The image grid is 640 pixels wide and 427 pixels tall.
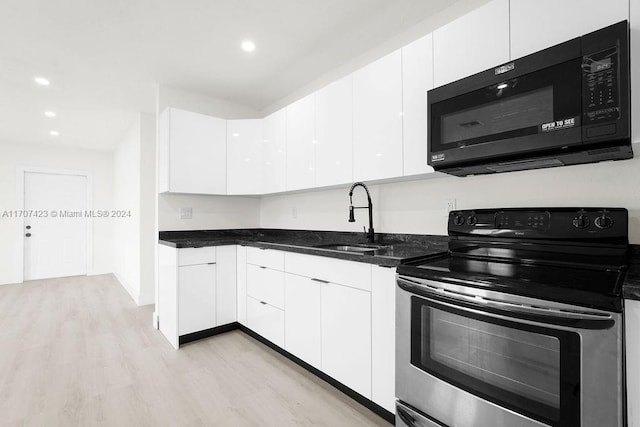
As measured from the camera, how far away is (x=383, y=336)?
1.65m

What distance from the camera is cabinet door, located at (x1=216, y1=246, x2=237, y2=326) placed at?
2.92 m

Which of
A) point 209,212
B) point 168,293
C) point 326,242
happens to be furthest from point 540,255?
point 209,212

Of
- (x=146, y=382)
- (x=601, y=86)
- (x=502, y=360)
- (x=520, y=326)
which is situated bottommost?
(x=146, y=382)

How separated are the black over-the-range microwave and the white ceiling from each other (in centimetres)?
100

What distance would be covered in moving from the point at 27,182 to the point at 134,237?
307cm

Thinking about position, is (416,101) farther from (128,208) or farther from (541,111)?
(128,208)

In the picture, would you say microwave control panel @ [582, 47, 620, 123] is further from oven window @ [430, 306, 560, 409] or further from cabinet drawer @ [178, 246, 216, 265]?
cabinet drawer @ [178, 246, 216, 265]

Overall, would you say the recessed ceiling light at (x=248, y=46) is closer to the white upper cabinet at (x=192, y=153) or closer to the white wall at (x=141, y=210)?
the white upper cabinet at (x=192, y=153)

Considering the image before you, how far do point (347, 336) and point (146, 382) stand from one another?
1470mm

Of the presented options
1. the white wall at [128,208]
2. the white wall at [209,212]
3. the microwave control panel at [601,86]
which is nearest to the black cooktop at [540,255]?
the microwave control panel at [601,86]

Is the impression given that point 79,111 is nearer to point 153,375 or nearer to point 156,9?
point 156,9

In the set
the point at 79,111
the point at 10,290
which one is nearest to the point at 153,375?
the point at 79,111

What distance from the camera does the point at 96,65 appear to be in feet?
9.52

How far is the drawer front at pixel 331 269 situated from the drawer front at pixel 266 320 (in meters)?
0.43
